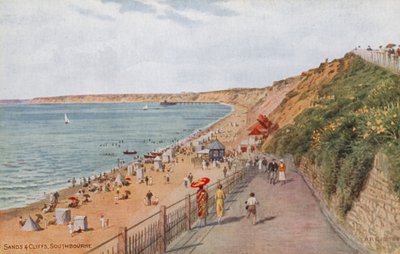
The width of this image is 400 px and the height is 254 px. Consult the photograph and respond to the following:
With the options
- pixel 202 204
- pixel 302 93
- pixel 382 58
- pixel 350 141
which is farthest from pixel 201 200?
pixel 382 58

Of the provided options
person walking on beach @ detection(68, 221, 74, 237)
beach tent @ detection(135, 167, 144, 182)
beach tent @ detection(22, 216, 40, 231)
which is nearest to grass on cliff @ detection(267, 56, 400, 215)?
beach tent @ detection(135, 167, 144, 182)

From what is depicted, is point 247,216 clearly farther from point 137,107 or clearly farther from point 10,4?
point 10,4

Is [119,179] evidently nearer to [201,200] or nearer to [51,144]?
[51,144]

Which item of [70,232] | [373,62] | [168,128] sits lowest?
[70,232]

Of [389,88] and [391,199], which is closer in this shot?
[391,199]

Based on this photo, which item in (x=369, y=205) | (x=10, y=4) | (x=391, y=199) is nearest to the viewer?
(x=391, y=199)

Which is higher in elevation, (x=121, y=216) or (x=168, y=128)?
(x=168, y=128)

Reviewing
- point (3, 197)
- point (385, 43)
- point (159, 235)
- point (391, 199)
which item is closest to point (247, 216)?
point (159, 235)
